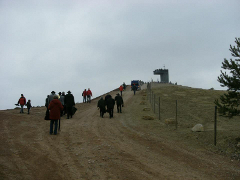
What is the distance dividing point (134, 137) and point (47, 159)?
15.2 ft

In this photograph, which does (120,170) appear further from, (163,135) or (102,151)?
(163,135)

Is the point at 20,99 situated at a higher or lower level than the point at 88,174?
higher

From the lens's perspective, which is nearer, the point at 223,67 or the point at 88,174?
the point at 88,174

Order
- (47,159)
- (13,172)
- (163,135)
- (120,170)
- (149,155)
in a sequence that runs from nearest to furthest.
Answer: (13,172) < (120,170) < (47,159) < (149,155) < (163,135)

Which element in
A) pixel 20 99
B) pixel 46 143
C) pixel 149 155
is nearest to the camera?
pixel 149 155

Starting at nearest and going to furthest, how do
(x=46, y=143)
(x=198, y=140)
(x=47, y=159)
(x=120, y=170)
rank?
(x=120, y=170), (x=47, y=159), (x=46, y=143), (x=198, y=140)

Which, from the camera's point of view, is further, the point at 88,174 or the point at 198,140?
the point at 198,140

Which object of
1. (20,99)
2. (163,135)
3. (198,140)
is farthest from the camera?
(20,99)

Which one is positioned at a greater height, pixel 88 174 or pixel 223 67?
pixel 223 67

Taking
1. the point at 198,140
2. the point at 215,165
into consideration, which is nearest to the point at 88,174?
the point at 215,165

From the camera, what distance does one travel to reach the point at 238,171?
6.91 metres

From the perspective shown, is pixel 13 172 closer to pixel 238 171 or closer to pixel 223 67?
pixel 238 171

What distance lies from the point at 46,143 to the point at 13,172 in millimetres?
3022

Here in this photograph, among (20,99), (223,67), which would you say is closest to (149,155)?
(223,67)
